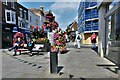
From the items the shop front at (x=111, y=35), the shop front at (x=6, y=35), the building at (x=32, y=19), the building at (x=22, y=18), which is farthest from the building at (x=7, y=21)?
the shop front at (x=111, y=35)

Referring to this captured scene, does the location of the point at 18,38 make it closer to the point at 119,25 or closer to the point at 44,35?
the point at 44,35

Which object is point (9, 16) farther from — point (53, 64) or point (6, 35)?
point (53, 64)

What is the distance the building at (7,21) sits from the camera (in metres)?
27.4

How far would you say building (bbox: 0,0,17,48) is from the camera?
27431mm

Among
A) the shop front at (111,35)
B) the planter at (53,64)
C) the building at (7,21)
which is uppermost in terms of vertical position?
the building at (7,21)

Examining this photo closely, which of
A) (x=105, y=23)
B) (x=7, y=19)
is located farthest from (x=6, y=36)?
(x=105, y=23)

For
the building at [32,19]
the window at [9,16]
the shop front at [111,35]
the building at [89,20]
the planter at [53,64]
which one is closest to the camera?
the planter at [53,64]

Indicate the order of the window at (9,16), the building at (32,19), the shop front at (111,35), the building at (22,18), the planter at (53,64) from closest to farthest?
the planter at (53,64)
the shop front at (111,35)
the window at (9,16)
the building at (22,18)
the building at (32,19)

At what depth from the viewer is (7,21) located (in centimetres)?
2970

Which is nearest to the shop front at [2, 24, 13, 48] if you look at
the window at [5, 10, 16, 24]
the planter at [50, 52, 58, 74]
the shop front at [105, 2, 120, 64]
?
the window at [5, 10, 16, 24]

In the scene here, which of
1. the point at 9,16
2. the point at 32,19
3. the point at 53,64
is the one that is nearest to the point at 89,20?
the point at 32,19

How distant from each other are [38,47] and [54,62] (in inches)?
340

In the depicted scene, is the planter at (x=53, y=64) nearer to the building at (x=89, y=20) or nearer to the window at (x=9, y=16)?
the window at (x=9, y=16)

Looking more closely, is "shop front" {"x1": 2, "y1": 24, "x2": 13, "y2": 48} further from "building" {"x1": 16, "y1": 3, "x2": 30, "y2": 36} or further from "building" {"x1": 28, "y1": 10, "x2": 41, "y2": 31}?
"building" {"x1": 28, "y1": 10, "x2": 41, "y2": 31}
